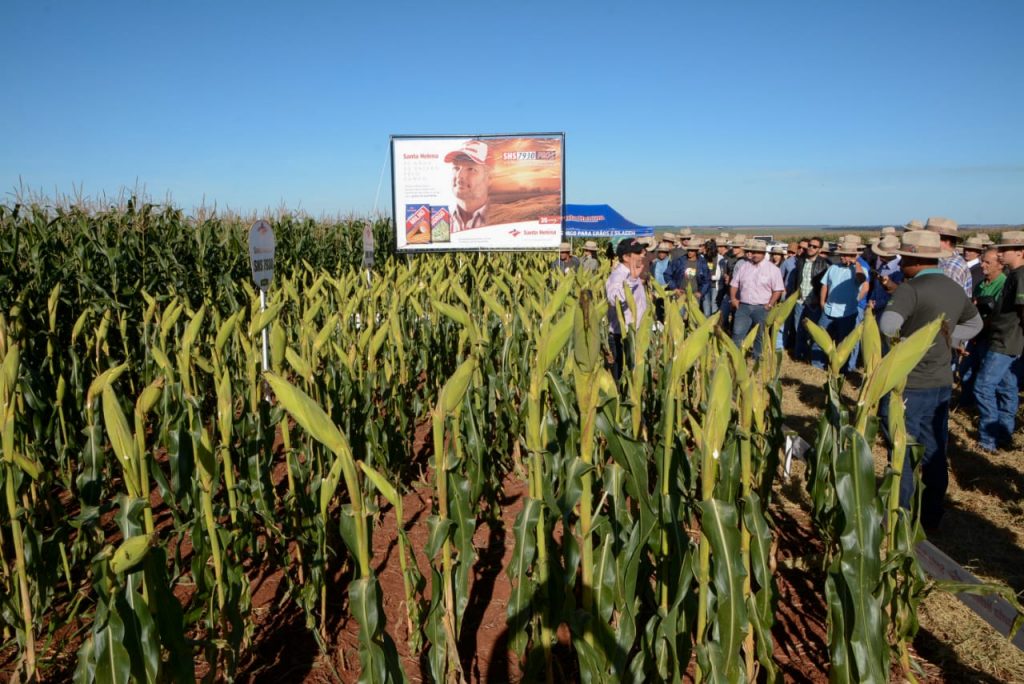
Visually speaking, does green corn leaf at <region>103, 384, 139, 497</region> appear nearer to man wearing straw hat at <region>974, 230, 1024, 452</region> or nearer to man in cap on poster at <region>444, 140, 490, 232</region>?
man wearing straw hat at <region>974, 230, 1024, 452</region>

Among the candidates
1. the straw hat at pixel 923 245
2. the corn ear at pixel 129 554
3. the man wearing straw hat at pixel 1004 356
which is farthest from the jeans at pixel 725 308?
the corn ear at pixel 129 554

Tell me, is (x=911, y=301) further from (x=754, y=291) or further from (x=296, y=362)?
(x=754, y=291)

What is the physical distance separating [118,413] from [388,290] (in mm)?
6208

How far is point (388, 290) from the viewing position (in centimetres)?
823

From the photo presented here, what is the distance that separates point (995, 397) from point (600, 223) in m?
28.3

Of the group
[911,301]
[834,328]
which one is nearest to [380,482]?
[911,301]

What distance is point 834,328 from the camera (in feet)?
37.4

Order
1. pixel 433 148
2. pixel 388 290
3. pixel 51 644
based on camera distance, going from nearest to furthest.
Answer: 1. pixel 51 644
2. pixel 388 290
3. pixel 433 148

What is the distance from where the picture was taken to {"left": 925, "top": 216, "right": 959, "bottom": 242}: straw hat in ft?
20.4

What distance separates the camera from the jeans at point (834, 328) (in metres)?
10.8

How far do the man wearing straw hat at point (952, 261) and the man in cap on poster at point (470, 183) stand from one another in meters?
8.90

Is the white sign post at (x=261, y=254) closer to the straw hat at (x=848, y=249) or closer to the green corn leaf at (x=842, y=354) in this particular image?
the green corn leaf at (x=842, y=354)

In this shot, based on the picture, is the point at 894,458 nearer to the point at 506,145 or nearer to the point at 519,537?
the point at 519,537

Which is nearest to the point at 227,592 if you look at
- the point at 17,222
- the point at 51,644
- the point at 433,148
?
the point at 51,644
